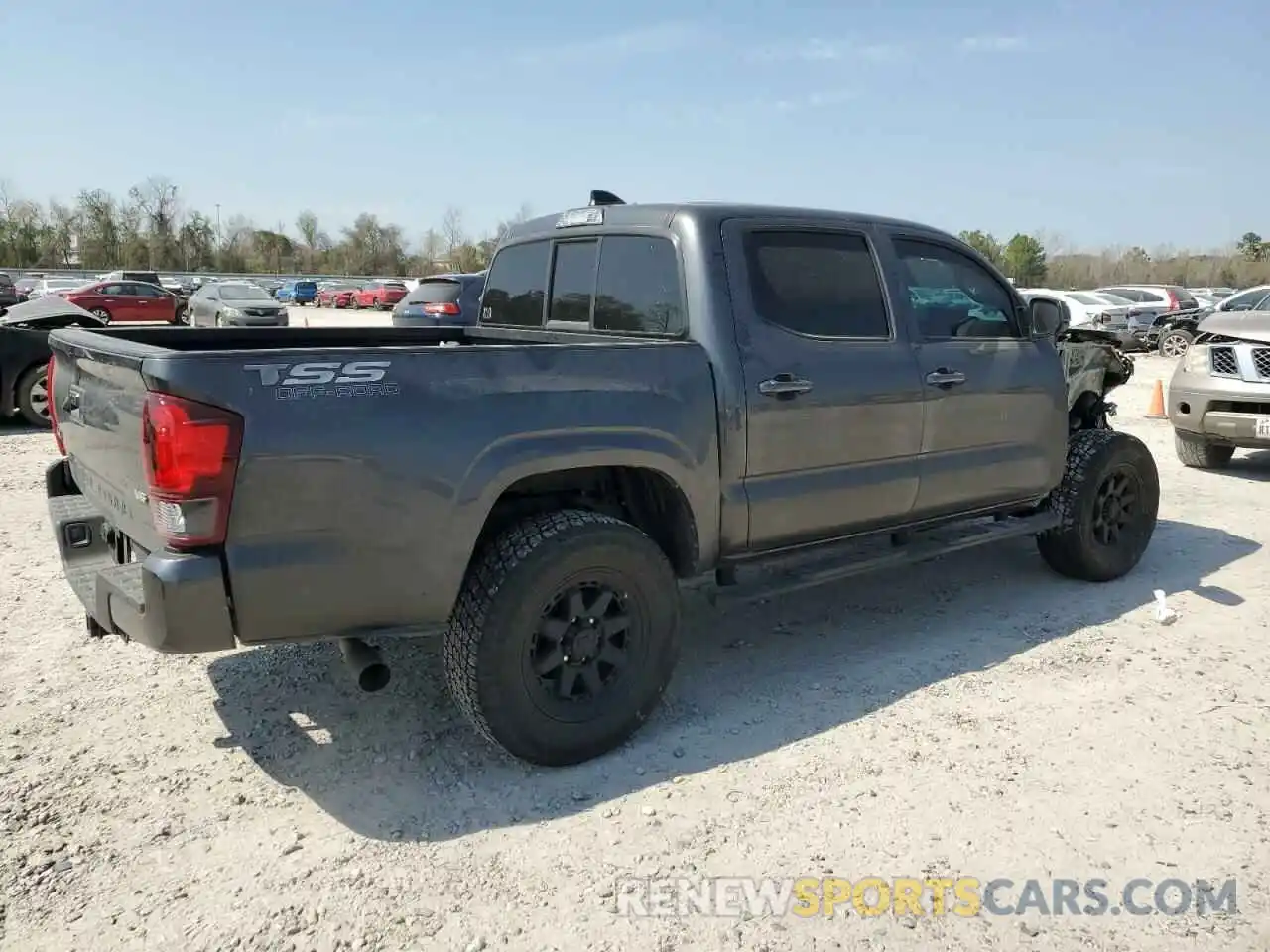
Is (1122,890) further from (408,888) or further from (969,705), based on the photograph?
(408,888)

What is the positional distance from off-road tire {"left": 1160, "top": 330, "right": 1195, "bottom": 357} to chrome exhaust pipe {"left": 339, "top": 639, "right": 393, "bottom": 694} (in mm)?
21393

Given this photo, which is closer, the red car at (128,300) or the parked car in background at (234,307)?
the parked car in background at (234,307)

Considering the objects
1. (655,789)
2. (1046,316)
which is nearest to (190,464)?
(655,789)

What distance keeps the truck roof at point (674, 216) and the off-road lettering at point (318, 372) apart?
153 centimetres

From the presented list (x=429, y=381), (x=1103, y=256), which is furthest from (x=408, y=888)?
(x=1103, y=256)

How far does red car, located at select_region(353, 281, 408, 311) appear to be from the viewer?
49.5m

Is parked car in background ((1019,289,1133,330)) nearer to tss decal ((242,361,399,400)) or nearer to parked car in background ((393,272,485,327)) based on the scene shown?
parked car in background ((393,272,485,327))

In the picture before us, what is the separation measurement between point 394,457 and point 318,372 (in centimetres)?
33

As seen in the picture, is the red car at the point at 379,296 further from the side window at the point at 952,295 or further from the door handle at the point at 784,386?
the door handle at the point at 784,386

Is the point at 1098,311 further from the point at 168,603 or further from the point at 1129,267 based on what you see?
the point at 1129,267

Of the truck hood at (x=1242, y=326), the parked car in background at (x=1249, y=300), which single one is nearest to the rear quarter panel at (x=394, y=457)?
the truck hood at (x=1242, y=326)

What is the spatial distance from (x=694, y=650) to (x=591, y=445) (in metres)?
1.58

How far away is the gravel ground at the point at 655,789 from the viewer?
8.29 ft

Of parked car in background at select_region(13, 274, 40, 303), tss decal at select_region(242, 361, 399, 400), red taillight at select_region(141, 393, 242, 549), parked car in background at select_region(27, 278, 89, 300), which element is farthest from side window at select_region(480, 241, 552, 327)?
parked car in background at select_region(27, 278, 89, 300)
